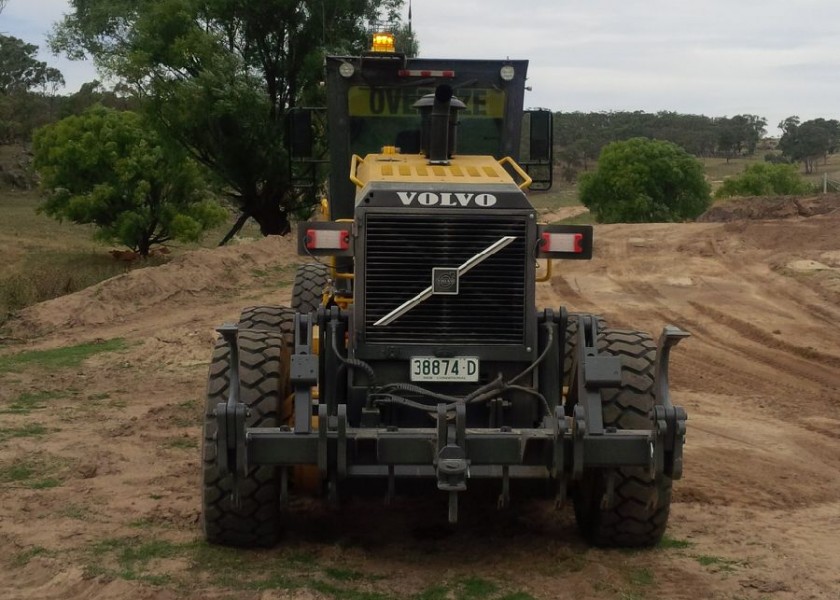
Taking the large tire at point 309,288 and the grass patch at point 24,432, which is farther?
the large tire at point 309,288

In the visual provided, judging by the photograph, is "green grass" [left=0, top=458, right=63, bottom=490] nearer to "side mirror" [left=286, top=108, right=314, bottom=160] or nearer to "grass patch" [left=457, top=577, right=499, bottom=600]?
"side mirror" [left=286, top=108, right=314, bottom=160]

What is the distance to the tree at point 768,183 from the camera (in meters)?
47.3

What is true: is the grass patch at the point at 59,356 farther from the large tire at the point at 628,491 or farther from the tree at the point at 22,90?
the tree at the point at 22,90

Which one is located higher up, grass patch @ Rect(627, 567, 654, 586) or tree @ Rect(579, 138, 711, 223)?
tree @ Rect(579, 138, 711, 223)

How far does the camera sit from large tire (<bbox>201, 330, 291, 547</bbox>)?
5855 mm

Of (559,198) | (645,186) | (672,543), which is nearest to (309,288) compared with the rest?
(672,543)

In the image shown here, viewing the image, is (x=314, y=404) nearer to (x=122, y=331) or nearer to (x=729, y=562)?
(x=729, y=562)

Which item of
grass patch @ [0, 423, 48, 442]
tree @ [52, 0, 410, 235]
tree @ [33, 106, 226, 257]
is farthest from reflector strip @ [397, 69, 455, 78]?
tree @ [33, 106, 226, 257]

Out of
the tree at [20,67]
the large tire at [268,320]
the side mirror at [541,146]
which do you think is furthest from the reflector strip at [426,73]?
the tree at [20,67]

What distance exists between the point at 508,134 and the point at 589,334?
2.53 meters

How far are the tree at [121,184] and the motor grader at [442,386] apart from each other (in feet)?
89.2

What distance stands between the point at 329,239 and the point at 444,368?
99 cm

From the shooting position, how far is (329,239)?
6.18m

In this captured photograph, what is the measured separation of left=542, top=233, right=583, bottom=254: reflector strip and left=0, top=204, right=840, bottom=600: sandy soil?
1699 mm
